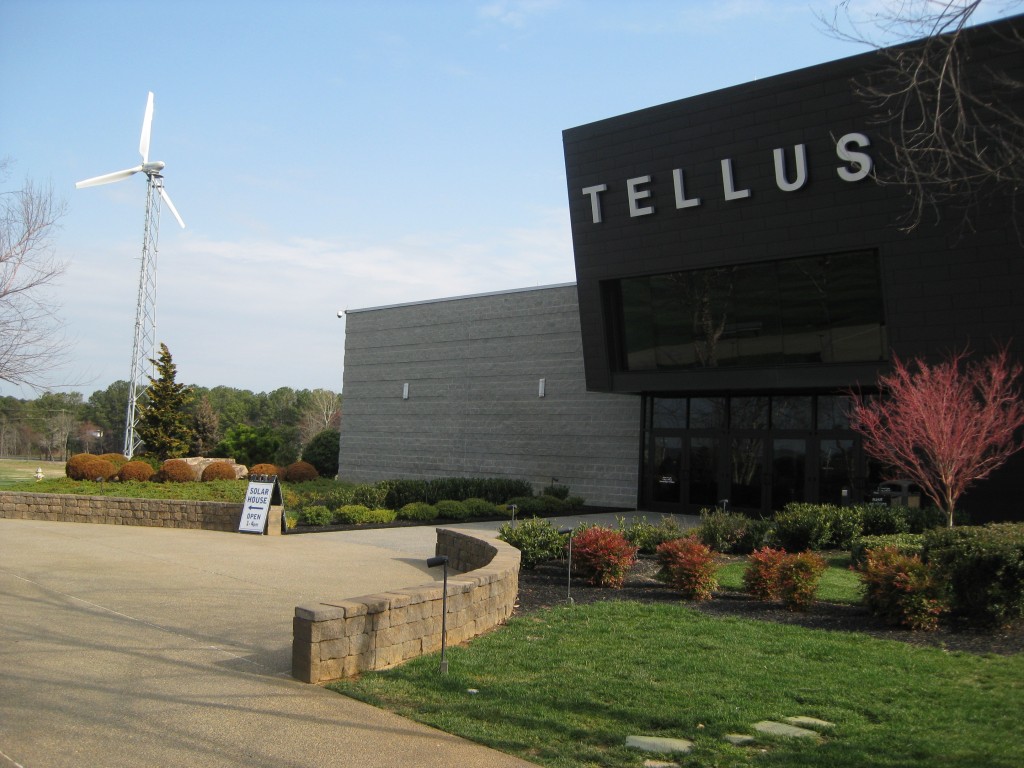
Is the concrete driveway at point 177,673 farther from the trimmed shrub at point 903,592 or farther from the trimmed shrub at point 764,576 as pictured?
the trimmed shrub at point 903,592

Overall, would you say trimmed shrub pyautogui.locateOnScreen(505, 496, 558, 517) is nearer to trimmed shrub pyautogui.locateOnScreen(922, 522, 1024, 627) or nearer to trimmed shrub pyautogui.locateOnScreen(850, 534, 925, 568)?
trimmed shrub pyautogui.locateOnScreen(850, 534, 925, 568)

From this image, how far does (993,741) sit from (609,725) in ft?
8.03

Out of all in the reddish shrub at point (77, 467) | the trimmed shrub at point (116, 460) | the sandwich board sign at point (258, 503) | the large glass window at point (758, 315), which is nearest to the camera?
the sandwich board sign at point (258, 503)

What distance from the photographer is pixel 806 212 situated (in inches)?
819

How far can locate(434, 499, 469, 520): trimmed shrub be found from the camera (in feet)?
73.8

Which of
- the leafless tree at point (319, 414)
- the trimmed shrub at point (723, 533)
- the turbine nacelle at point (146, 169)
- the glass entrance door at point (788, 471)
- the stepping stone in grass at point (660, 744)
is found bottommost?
the stepping stone in grass at point (660, 744)

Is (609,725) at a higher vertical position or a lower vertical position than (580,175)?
lower

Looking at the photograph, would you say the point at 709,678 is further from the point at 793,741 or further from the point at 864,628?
the point at 864,628

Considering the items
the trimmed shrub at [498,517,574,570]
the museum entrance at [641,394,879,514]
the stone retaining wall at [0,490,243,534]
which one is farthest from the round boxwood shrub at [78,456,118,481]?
the trimmed shrub at [498,517,574,570]

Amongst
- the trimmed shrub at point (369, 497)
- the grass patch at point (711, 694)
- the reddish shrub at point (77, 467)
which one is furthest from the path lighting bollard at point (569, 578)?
the reddish shrub at point (77, 467)

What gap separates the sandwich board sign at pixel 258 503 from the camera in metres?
18.7

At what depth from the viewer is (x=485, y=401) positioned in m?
32.5

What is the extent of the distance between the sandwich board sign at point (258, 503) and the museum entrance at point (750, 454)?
39.8 feet

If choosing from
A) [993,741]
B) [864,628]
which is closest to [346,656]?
[993,741]
